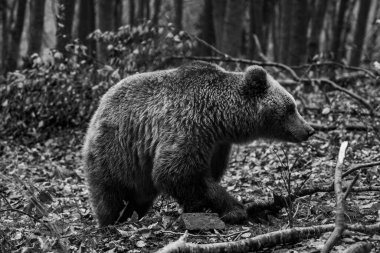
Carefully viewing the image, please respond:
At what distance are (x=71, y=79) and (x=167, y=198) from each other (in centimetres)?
588

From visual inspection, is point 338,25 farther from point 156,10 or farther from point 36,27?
point 36,27

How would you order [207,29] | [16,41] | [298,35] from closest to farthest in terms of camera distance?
1. [298,35]
2. [207,29]
3. [16,41]

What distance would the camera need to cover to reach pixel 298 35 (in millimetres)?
15695

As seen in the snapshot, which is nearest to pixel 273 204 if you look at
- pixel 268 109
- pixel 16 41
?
pixel 268 109

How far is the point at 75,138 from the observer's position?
11.2 meters

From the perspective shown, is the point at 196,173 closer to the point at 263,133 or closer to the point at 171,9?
the point at 263,133

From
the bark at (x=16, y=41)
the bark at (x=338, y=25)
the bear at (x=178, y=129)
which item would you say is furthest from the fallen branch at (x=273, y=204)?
the bark at (x=338, y=25)

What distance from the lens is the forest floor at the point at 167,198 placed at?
4.82 m

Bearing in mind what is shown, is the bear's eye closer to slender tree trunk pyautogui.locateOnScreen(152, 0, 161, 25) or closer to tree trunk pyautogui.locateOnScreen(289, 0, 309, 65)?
tree trunk pyautogui.locateOnScreen(289, 0, 309, 65)

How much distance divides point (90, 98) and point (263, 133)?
5876mm

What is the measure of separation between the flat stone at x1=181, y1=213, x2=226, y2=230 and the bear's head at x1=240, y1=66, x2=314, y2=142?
1313 millimetres

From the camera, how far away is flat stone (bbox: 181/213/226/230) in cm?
505

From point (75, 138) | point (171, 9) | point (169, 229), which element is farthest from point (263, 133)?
point (171, 9)

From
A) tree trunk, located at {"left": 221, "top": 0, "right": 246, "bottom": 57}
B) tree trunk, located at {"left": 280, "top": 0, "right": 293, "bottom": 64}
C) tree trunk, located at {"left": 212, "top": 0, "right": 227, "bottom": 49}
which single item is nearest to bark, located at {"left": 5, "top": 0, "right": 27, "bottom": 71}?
tree trunk, located at {"left": 212, "top": 0, "right": 227, "bottom": 49}
